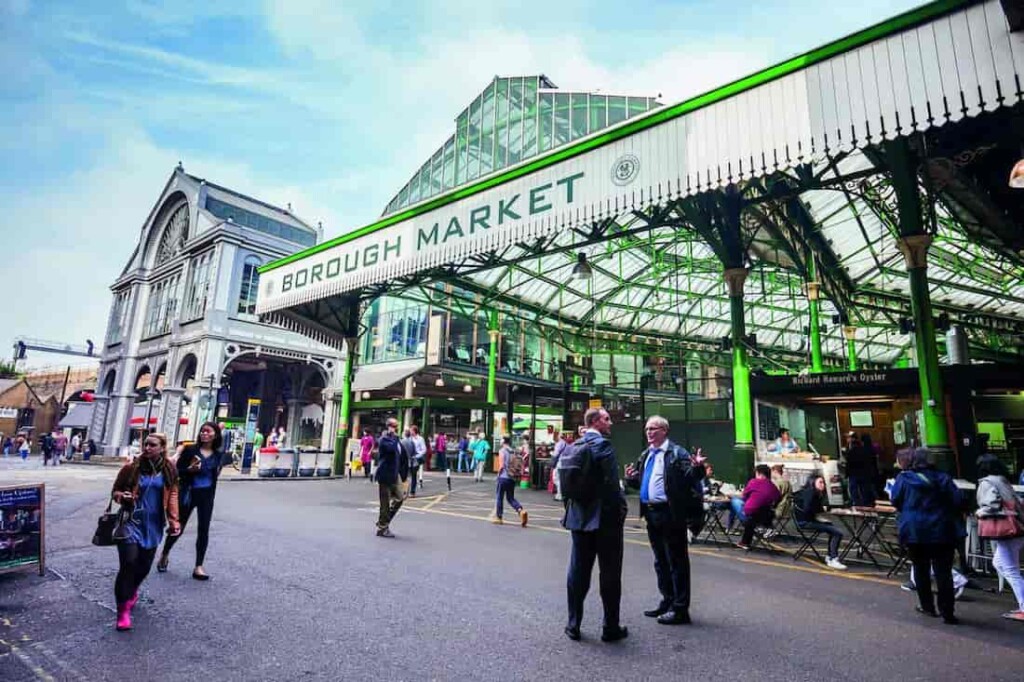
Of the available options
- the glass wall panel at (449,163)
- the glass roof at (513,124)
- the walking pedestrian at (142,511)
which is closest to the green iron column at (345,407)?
the glass roof at (513,124)

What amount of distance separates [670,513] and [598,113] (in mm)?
20617

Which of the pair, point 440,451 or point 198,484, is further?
point 440,451

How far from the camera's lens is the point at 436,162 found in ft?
90.0

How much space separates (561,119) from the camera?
22.8m

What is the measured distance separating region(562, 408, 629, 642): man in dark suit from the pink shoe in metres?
3.37

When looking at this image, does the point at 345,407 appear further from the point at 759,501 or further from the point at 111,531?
the point at 111,531

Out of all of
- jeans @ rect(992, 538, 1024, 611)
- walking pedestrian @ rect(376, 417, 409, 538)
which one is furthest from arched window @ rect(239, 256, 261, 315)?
jeans @ rect(992, 538, 1024, 611)

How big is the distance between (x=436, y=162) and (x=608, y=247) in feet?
43.1

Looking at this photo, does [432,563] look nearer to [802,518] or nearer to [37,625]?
[37,625]

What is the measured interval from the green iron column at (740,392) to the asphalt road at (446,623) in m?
4.04

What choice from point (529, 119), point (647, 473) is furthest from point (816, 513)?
point (529, 119)

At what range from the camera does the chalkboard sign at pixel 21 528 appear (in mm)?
5285

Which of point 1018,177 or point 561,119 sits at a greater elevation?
point 561,119

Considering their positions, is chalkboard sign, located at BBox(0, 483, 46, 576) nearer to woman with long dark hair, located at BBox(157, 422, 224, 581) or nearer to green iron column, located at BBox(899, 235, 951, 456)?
woman with long dark hair, located at BBox(157, 422, 224, 581)
